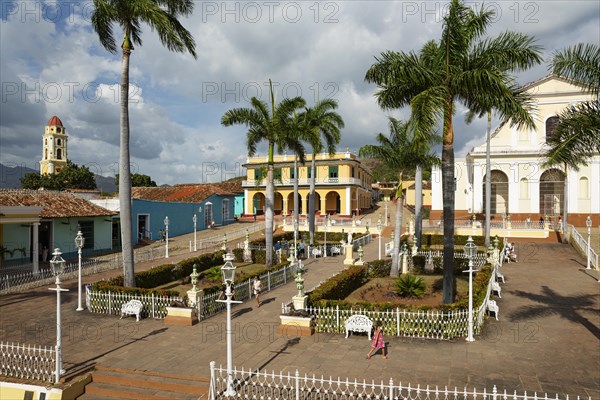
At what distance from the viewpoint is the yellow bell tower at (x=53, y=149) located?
6172 centimetres

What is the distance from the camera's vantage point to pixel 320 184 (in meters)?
49.7

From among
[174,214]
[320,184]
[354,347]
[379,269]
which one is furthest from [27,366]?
[320,184]

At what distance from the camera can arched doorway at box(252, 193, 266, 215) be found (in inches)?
2072

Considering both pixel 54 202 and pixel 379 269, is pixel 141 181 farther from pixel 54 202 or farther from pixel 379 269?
pixel 379 269

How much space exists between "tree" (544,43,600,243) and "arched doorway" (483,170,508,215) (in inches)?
1158

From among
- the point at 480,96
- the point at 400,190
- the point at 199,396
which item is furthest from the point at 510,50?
the point at 199,396

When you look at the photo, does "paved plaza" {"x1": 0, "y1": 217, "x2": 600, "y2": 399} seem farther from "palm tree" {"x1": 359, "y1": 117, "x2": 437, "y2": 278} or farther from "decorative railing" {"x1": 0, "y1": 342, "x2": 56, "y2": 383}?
"palm tree" {"x1": 359, "y1": 117, "x2": 437, "y2": 278}

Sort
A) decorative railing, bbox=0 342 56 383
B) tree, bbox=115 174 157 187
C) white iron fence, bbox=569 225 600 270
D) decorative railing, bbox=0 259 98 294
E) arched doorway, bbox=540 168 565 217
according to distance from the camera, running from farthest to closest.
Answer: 1. tree, bbox=115 174 157 187
2. arched doorway, bbox=540 168 565 217
3. white iron fence, bbox=569 225 600 270
4. decorative railing, bbox=0 259 98 294
5. decorative railing, bbox=0 342 56 383

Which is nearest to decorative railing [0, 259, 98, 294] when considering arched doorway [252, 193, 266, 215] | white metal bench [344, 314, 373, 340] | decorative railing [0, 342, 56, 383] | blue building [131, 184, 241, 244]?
decorative railing [0, 342, 56, 383]

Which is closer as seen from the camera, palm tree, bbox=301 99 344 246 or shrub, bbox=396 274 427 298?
shrub, bbox=396 274 427 298

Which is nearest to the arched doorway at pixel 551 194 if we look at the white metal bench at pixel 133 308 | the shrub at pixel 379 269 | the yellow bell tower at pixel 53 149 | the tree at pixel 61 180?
the shrub at pixel 379 269

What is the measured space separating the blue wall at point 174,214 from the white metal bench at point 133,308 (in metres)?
19.6

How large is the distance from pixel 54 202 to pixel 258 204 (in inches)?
1182

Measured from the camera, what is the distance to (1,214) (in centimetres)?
1945
